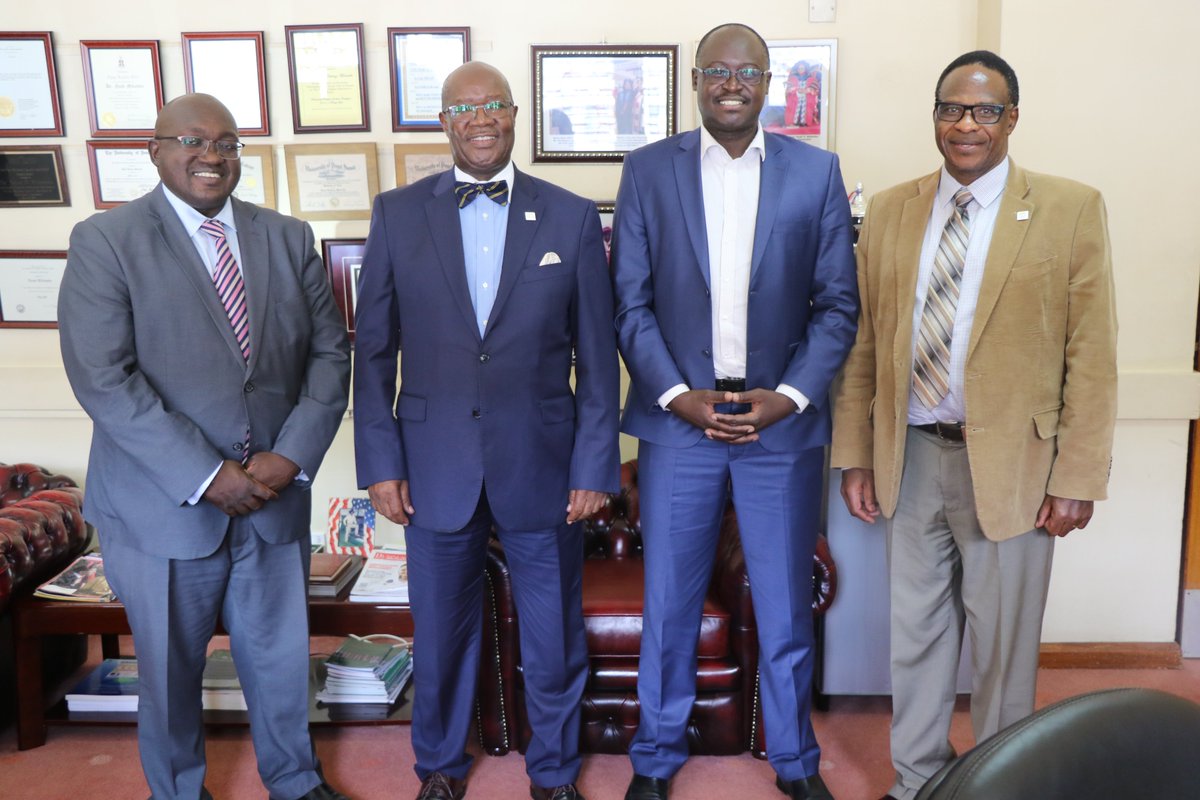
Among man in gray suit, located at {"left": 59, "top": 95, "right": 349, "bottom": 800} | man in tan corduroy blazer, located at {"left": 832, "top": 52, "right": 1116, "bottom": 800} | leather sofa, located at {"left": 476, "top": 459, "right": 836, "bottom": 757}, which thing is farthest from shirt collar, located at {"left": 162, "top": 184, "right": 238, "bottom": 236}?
man in tan corduroy blazer, located at {"left": 832, "top": 52, "right": 1116, "bottom": 800}

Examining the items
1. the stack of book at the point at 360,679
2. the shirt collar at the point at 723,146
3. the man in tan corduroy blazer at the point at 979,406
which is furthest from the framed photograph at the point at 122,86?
the man in tan corduroy blazer at the point at 979,406

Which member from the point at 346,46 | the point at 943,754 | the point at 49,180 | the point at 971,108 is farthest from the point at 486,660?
the point at 49,180

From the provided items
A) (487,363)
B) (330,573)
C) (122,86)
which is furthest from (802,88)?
(122,86)

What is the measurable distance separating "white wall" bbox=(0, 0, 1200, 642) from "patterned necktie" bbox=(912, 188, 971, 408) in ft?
4.14

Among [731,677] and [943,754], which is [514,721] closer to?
[731,677]

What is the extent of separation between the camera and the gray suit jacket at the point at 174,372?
2.12 meters

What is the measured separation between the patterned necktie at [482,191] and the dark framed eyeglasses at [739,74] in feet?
1.77

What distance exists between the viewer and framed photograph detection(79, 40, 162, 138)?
Answer: 3.42 metres

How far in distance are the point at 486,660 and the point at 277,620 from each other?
0.62 meters

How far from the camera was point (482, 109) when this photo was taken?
2193 mm

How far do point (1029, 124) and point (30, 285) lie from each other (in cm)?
359

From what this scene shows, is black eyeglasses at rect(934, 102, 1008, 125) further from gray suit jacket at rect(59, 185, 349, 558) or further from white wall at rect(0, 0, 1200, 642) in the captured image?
gray suit jacket at rect(59, 185, 349, 558)

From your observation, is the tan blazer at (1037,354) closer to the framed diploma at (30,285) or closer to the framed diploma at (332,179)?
the framed diploma at (332,179)

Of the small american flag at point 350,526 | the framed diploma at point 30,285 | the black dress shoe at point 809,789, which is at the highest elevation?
the framed diploma at point 30,285
